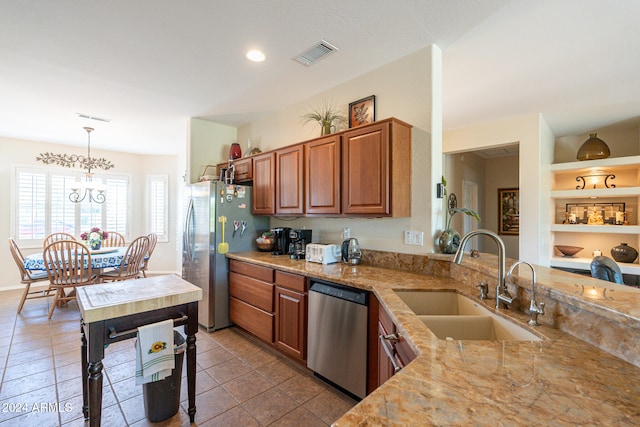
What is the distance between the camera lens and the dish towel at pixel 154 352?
1537 millimetres

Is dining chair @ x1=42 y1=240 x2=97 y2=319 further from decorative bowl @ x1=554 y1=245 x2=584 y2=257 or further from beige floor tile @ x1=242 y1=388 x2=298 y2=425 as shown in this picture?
decorative bowl @ x1=554 y1=245 x2=584 y2=257

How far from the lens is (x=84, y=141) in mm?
5242

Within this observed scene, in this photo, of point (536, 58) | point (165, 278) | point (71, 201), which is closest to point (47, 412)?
point (165, 278)

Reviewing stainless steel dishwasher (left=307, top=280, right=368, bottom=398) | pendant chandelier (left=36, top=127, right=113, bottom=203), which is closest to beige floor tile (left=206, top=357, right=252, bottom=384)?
stainless steel dishwasher (left=307, top=280, right=368, bottom=398)

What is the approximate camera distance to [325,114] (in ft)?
9.99

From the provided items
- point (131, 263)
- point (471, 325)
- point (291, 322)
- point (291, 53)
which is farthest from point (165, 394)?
point (131, 263)

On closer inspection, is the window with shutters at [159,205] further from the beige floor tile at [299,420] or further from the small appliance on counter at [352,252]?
the beige floor tile at [299,420]

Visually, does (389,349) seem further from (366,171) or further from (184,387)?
(184,387)

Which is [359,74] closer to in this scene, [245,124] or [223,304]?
[245,124]

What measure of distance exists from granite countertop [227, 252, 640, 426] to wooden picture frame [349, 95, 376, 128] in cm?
190

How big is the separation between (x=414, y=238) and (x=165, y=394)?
208cm

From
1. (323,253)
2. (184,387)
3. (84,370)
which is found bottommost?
(184,387)

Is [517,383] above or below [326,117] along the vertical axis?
below

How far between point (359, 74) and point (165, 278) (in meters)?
2.41
